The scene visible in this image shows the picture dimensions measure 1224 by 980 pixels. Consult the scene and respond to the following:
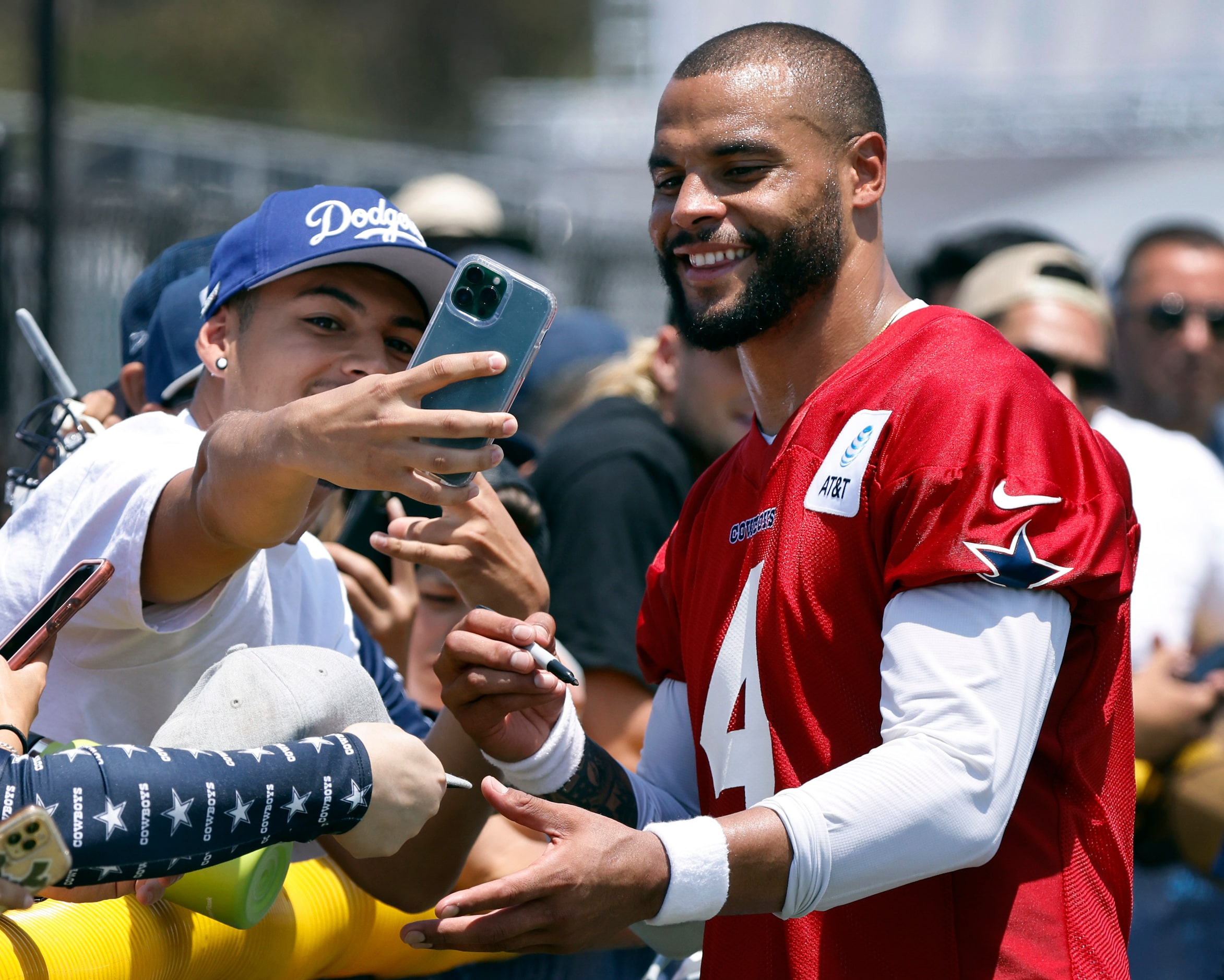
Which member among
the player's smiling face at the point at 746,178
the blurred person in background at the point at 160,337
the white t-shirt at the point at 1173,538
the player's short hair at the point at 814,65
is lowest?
the white t-shirt at the point at 1173,538

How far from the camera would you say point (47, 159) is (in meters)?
6.41

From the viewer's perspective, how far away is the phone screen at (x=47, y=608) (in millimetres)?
1944

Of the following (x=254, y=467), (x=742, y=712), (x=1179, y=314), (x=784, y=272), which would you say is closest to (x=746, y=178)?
(x=784, y=272)

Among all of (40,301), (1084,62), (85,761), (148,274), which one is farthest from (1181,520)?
(1084,62)

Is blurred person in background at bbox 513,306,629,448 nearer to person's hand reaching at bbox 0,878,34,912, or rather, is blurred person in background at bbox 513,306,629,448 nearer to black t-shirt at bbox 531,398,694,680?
black t-shirt at bbox 531,398,694,680

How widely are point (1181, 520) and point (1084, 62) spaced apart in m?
14.3

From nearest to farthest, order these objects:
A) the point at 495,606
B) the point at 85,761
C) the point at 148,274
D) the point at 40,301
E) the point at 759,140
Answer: the point at 85,761, the point at 759,140, the point at 495,606, the point at 148,274, the point at 40,301

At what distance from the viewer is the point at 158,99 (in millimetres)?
30219

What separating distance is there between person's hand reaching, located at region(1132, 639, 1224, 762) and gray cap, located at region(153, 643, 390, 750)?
2823 millimetres

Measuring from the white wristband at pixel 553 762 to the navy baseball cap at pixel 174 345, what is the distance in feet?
3.34

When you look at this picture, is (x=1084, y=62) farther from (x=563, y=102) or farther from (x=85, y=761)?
(x=85, y=761)

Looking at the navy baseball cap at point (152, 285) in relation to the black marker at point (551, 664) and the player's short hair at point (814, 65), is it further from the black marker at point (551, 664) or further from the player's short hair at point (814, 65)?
the black marker at point (551, 664)

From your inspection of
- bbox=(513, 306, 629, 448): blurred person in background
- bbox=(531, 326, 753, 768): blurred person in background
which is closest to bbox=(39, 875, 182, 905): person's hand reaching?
bbox=(531, 326, 753, 768): blurred person in background

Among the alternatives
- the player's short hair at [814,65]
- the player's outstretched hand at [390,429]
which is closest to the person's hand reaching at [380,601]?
the player's short hair at [814,65]
